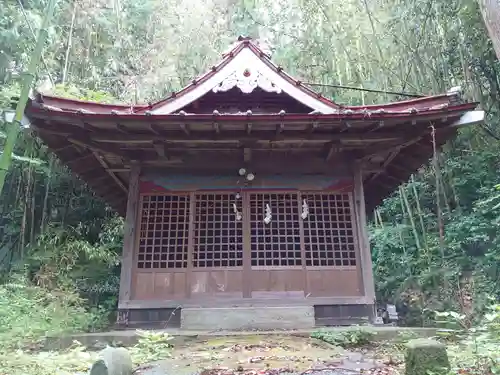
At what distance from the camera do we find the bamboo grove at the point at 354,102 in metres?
10.3

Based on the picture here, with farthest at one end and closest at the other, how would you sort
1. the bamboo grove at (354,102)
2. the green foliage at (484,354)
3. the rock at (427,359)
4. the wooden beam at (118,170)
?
1. the bamboo grove at (354,102)
2. the wooden beam at (118,170)
3. the green foliage at (484,354)
4. the rock at (427,359)

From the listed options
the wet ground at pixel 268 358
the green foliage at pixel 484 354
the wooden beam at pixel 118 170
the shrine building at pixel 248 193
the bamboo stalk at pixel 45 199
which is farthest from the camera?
the bamboo stalk at pixel 45 199

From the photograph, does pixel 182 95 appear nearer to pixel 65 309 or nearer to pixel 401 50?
pixel 65 309

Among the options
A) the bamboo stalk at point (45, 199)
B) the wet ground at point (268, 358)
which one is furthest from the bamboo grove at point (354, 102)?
the wet ground at point (268, 358)

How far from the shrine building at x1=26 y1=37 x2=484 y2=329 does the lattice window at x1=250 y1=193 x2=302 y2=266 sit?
0.06ft

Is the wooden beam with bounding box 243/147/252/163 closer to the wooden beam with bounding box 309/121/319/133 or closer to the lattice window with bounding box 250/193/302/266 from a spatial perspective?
the lattice window with bounding box 250/193/302/266

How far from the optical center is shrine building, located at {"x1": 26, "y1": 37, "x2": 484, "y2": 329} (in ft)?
20.0

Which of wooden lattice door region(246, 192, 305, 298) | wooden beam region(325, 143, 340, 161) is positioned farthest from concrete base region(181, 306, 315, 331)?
wooden beam region(325, 143, 340, 161)

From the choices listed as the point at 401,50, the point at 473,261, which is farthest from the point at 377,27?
the point at 473,261

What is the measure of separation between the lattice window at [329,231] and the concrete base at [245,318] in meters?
0.95

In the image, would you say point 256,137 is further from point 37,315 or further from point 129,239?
point 37,315

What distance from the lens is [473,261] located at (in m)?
10.4

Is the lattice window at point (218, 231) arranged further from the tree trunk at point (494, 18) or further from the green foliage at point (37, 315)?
the tree trunk at point (494, 18)

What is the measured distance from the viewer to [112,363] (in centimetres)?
326
